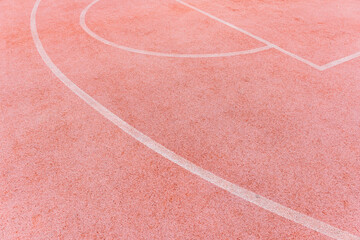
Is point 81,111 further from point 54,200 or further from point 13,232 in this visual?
point 13,232

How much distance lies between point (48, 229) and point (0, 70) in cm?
445

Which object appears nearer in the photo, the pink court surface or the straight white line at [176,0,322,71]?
the pink court surface

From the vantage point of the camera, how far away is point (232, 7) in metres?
9.63

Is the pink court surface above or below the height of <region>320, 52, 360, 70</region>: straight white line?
below

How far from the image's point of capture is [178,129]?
16.2 ft

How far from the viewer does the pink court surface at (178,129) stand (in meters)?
3.70

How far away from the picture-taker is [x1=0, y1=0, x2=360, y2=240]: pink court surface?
3.70m

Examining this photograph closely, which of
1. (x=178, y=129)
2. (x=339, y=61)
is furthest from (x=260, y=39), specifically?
(x=178, y=129)

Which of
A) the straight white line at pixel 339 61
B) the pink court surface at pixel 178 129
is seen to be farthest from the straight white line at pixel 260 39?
the straight white line at pixel 339 61

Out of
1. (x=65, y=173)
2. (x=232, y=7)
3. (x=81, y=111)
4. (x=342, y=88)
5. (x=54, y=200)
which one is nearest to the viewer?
(x=54, y=200)

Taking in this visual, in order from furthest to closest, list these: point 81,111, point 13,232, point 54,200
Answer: point 81,111
point 54,200
point 13,232

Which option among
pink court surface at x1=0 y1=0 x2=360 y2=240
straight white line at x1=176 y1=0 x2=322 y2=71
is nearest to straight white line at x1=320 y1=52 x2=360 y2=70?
pink court surface at x1=0 y1=0 x2=360 y2=240

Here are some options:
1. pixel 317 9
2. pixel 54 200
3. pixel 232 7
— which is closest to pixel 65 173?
pixel 54 200

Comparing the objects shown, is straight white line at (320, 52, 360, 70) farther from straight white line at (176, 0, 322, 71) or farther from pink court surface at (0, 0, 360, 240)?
straight white line at (176, 0, 322, 71)
